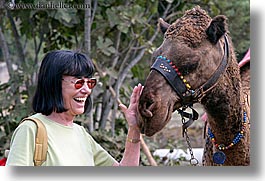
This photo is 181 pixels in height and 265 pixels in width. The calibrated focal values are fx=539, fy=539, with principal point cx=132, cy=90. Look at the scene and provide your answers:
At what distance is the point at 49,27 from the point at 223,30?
141cm

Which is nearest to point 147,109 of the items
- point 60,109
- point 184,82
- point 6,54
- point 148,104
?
point 148,104

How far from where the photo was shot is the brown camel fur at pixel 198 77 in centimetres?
144

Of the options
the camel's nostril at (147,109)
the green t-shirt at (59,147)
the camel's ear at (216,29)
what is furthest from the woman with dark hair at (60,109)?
the camel's ear at (216,29)

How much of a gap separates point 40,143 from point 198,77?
51 cm

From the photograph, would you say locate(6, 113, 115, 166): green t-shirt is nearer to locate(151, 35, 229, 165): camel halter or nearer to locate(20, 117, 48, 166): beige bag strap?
locate(20, 117, 48, 166): beige bag strap

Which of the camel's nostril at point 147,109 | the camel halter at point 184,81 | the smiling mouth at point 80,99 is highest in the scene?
the camel halter at point 184,81

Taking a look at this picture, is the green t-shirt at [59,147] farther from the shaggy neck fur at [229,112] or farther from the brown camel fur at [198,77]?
the shaggy neck fur at [229,112]

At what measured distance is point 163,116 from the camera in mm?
1455

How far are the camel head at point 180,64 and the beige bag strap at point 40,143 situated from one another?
0.31m

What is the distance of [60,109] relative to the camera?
126cm

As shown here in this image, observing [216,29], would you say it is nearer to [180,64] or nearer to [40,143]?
[180,64]

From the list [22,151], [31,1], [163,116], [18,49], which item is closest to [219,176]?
[163,116]

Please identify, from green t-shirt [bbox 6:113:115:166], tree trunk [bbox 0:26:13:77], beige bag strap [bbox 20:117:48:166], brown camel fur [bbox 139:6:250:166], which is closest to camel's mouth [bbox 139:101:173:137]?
brown camel fur [bbox 139:6:250:166]

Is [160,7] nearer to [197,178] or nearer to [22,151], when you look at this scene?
[197,178]
